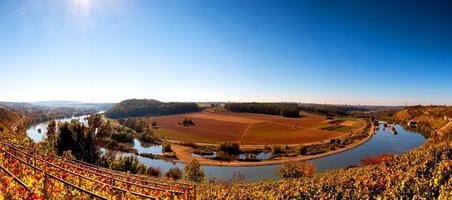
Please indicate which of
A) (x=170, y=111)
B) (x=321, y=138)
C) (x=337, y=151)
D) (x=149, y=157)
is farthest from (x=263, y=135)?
(x=170, y=111)

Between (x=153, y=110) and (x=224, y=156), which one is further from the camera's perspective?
(x=153, y=110)

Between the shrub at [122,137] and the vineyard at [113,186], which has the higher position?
the vineyard at [113,186]

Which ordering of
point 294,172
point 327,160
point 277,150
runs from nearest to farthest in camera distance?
point 294,172, point 327,160, point 277,150

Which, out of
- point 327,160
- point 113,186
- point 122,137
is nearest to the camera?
point 113,186

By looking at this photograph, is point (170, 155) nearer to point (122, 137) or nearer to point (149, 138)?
point (149, 138)

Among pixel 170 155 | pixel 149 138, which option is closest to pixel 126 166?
pixel 170 155

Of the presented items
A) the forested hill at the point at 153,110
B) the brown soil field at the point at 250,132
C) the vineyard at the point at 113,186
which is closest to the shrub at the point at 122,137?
the brown soil field at the point at 250,132

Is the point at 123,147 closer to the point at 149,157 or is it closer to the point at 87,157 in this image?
the point at 149,157

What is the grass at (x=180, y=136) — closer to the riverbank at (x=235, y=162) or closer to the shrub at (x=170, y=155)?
the riverbank at (x=235, y=162)

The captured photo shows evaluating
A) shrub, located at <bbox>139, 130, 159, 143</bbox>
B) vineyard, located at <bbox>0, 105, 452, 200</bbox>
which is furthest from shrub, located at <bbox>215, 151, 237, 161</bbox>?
vineyard, located at <bbox>0, 105, 452, 200</bbox>

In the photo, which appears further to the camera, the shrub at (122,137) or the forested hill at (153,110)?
the forested hill at (153,110)

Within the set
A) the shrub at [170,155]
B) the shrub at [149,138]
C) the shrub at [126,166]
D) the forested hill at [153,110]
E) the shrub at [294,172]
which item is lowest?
the shrub at [170,155]
